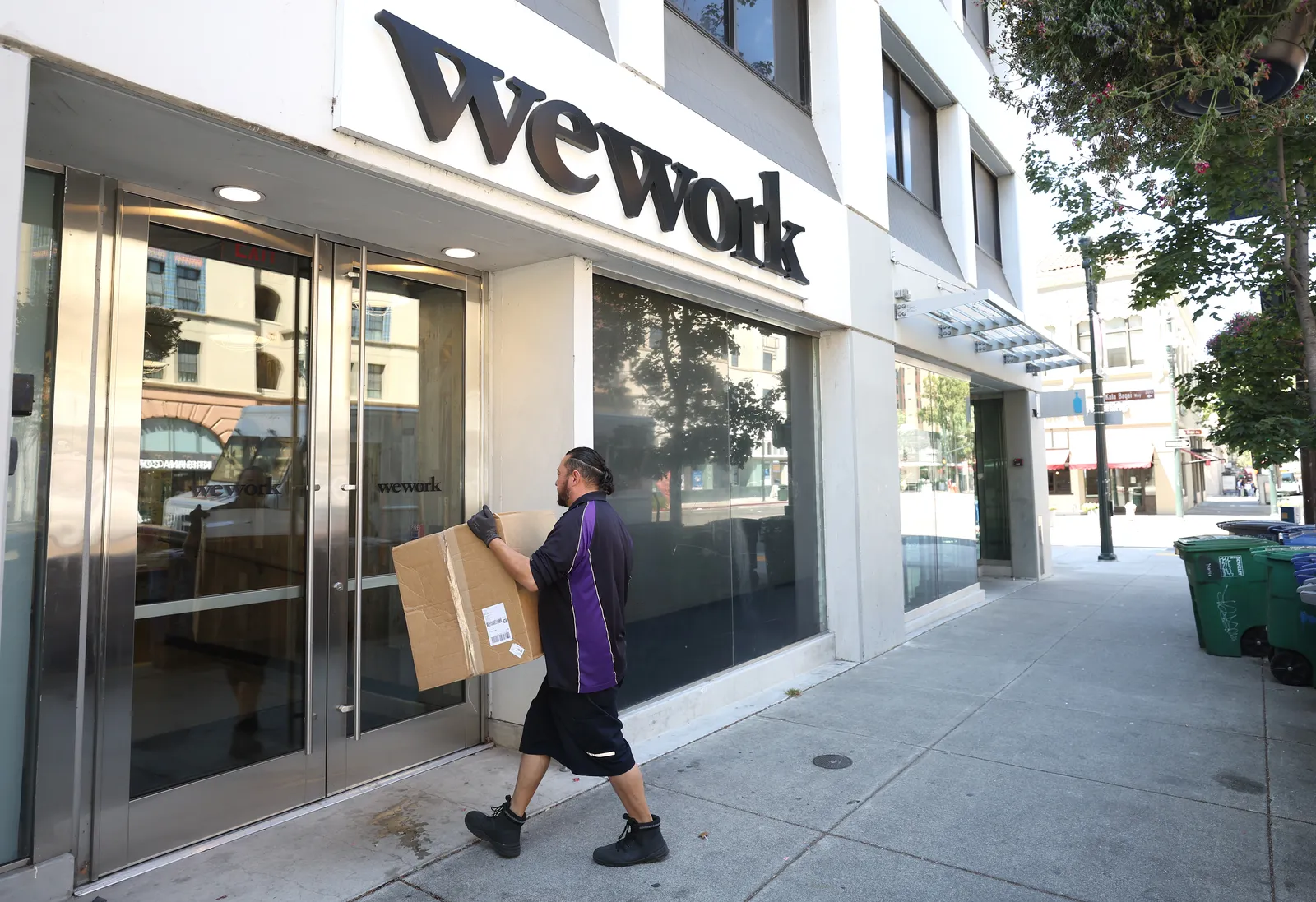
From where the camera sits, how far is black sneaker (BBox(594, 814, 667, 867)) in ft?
12.0

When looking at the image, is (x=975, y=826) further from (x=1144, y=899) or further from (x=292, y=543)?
(x=292, y=543)

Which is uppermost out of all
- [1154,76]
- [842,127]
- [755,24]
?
[755,24]

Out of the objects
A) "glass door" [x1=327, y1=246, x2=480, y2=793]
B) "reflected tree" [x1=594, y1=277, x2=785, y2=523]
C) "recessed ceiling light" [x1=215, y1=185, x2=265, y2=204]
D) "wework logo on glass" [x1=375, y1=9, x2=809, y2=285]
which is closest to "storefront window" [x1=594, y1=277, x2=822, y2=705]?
"reflected tree" [x1=594, y1=277, x2=785, y2=523]

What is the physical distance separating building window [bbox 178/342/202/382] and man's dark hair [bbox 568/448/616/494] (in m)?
1.91

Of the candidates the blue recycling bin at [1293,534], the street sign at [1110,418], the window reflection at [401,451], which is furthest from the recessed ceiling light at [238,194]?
the street sign at [1110,418]

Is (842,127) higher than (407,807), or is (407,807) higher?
(842,127)

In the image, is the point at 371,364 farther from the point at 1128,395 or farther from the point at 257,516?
the point at 1128,395

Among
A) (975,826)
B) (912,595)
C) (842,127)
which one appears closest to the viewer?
(975,826)

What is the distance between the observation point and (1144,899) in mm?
3307

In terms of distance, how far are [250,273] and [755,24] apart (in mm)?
5458

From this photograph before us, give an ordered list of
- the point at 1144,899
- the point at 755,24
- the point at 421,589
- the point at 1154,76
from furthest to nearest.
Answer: the point at 755,24, the point at 1154,76, the point at 421,589, the point at 1144,899

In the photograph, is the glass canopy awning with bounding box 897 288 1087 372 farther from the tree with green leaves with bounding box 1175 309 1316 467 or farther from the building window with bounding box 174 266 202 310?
the building window with bounding box 174 266 202 310

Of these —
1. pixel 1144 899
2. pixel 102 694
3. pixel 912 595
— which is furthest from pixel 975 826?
pixel 912 595

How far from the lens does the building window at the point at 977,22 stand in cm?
1239
